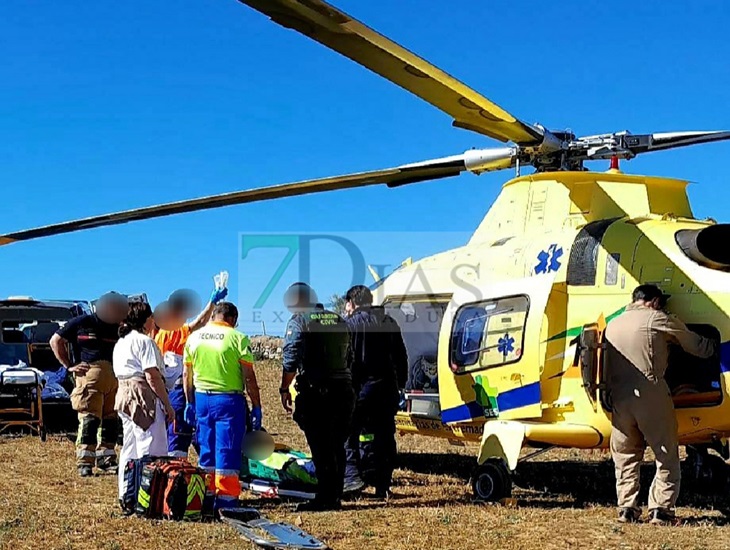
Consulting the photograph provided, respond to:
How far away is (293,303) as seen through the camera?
793cm

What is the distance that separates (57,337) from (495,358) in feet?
15.7

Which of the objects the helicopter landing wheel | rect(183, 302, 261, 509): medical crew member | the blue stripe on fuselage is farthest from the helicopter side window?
rect(183, 302, 261, 509): medical crew member

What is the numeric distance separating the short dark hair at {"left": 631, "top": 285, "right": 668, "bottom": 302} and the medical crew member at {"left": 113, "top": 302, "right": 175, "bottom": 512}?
383cm

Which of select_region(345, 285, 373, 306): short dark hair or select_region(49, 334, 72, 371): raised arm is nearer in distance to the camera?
select_region(345, 285, 373, 306): short dark hair

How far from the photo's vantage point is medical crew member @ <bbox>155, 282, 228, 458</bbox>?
870 cm

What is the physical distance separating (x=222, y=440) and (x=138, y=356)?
0.96m

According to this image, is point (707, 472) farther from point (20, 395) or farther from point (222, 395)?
point (20, 395)

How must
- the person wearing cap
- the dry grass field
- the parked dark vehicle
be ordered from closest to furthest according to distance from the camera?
the dry grass field
the person wearing cap
the parked dark vehicle

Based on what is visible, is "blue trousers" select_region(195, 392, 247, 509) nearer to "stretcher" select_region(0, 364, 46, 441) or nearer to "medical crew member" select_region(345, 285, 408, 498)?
"medical crew member" select_region(345, 285, 408, 498)

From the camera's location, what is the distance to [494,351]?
27.4 ft

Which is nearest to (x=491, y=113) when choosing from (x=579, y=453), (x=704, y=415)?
(x=704, y=415)

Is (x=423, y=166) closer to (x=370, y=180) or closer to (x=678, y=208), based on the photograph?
(x=370, y=180)

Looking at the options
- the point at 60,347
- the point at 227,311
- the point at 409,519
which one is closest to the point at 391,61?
the point at 227,311

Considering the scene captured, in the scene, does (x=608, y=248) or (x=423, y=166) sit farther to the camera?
(x=423, y=166)
